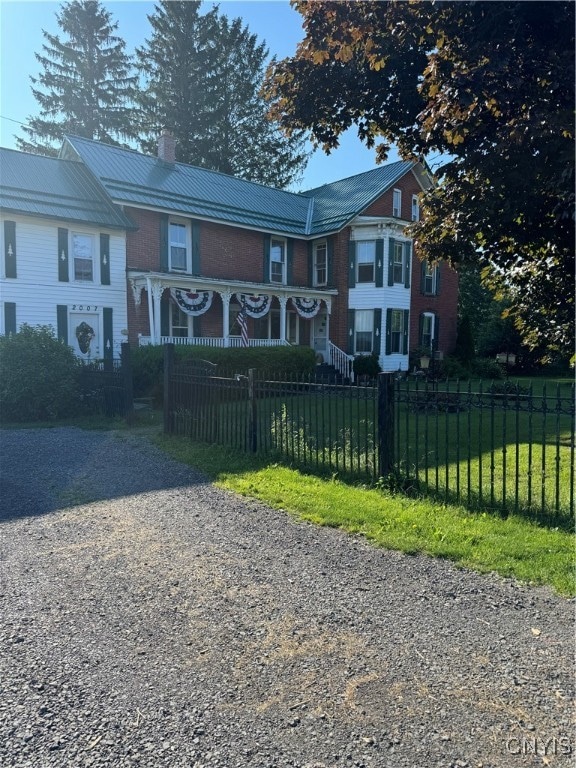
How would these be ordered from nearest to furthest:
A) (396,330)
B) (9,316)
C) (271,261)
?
(9,316) → (271,261) → (396,330)

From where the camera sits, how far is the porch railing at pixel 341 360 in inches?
875

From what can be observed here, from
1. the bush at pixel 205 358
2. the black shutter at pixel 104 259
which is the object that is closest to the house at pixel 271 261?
the black shutter at pixel 104 259

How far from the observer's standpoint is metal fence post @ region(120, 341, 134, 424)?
1129 centimetres

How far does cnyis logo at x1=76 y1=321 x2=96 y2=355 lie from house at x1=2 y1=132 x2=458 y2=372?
1430 millimetres

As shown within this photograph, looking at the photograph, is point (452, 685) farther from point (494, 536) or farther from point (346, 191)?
point (346, 191)

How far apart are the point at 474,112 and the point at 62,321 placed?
1563 centimetres

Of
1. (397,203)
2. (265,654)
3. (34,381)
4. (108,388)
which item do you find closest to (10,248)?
(34,381)

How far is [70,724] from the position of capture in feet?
8.37

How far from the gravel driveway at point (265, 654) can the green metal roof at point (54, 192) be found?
14.4 metres

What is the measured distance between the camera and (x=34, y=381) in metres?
11.9

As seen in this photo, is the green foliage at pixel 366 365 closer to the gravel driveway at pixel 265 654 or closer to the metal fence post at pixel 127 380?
the metal fence post at pixel 127 380

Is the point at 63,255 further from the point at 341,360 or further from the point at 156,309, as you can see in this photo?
the point at 341,360

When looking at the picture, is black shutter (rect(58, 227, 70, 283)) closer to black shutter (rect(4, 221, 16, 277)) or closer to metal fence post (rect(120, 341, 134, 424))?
black shutter (rect(4, 221, 16, 277))

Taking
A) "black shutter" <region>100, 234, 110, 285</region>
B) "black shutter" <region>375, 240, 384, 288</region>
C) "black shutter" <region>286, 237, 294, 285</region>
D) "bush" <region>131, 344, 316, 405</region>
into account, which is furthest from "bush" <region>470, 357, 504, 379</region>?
"black shutter" <region>100, 234, 110, 285</region>
